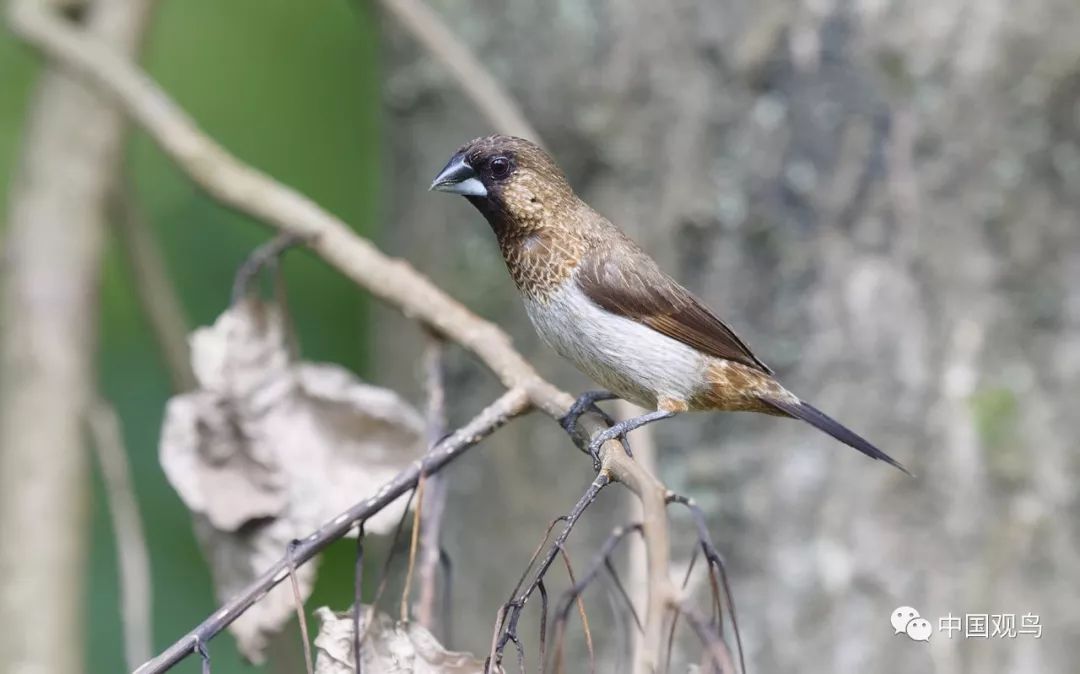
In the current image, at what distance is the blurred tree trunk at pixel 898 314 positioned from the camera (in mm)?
2607

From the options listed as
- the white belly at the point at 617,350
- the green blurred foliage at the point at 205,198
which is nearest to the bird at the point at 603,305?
the white belly at the point at 617,350

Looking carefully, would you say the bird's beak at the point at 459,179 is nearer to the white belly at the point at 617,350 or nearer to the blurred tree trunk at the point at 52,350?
the white belly at the point at 617,350

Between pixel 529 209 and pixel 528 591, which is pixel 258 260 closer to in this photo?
pixel 529 209

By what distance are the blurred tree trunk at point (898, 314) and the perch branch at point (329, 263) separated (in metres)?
0.69

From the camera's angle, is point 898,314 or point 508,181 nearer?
point 508,181

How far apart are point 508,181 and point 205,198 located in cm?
201

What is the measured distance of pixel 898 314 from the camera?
8.62 feet

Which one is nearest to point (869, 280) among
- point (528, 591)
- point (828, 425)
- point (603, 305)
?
point (828, 425)

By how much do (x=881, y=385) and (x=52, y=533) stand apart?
1.77 m

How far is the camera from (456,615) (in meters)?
2.96

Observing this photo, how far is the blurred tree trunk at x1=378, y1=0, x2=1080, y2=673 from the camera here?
8.55 feet

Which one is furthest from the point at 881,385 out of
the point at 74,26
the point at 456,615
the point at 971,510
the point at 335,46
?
the point at 335,46

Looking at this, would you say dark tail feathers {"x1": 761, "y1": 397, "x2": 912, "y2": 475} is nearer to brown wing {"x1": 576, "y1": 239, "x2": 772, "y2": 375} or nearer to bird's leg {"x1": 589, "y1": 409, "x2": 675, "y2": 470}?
brown wing {"x1": 576, "y1": 239, "x2": 772, "y2": 375}

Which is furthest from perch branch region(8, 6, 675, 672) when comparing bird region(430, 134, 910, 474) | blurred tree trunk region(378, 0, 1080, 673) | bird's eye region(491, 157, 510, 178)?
blurred tree trunk region(378, 0, 1080, 673)
